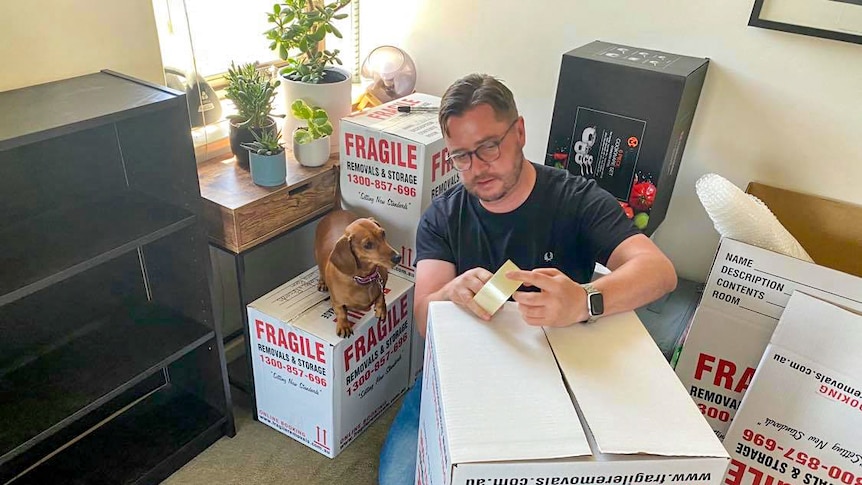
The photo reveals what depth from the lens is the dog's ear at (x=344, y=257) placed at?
5.35ft

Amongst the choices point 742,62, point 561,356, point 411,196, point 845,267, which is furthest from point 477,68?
point 561,356

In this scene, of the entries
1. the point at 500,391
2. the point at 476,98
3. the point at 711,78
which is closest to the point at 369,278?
the point at 476,98

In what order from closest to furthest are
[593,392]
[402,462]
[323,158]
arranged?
1. [593,392]
2. [402,462]
3. [323,158]

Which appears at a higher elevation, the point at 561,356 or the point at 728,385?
the point at 561,356

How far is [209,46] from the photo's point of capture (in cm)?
197

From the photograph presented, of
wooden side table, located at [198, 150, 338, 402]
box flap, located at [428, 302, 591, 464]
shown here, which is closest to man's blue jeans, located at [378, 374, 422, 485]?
wooden side table, located at [198, 150, 338, 402]

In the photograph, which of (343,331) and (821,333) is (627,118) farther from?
(343,331)

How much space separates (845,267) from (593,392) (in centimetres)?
135

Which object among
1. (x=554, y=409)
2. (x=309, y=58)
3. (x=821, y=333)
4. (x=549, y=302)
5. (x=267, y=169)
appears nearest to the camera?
(x=554, y=409)

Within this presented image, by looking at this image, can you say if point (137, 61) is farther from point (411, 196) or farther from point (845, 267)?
point (845, 267)

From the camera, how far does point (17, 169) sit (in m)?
1.43

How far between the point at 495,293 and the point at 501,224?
494 millimetres

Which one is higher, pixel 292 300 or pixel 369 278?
pixel 369 278

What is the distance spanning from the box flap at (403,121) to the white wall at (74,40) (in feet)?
1.91
